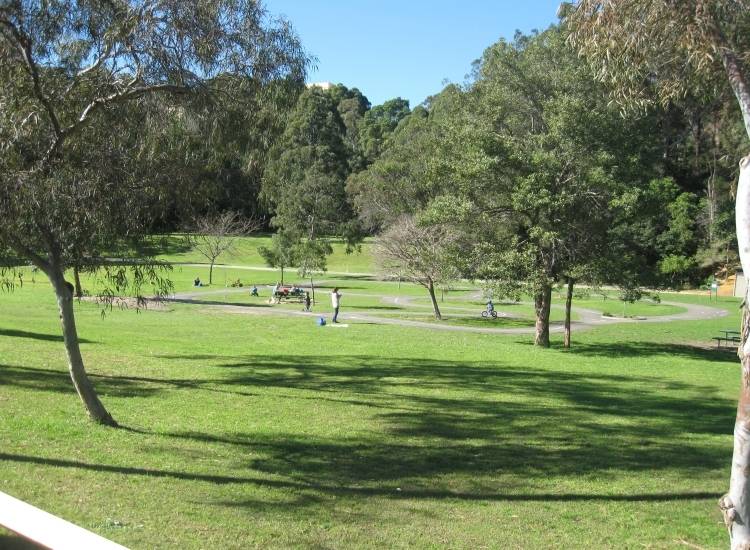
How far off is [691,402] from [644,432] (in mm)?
4469

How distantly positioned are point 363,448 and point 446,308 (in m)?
33.0

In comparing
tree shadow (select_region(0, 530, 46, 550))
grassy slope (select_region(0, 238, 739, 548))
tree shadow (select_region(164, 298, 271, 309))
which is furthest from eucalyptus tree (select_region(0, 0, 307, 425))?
tree shadow (select_region(164, 298, 271, 309))

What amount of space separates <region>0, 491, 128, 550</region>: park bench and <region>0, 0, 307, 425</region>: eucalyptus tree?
680cm

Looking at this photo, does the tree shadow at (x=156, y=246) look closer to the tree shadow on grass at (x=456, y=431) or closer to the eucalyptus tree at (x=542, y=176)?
the tree shadow on grass at (x=456, y=431)

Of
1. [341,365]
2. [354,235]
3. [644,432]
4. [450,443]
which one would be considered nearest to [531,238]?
[341,365]

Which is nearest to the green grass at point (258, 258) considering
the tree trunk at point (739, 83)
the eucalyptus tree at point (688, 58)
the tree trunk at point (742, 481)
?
the eucalyptus tree at point (688, 58)

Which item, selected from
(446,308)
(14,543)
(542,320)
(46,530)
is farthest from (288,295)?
(46,530)

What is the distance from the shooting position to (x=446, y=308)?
43219 millimetres

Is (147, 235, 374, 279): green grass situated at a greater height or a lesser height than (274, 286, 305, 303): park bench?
greater

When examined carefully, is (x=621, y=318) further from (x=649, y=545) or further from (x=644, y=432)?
(x=649, y=545)

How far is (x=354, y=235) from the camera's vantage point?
2744 inches

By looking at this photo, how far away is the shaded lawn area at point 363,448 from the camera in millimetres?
7023

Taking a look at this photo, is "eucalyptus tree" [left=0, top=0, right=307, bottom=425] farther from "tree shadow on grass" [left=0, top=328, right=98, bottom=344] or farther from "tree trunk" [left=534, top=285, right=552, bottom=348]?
"tree trunk" [left=534, top=285, right=552, bottom=348]

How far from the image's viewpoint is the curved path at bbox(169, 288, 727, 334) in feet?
108
